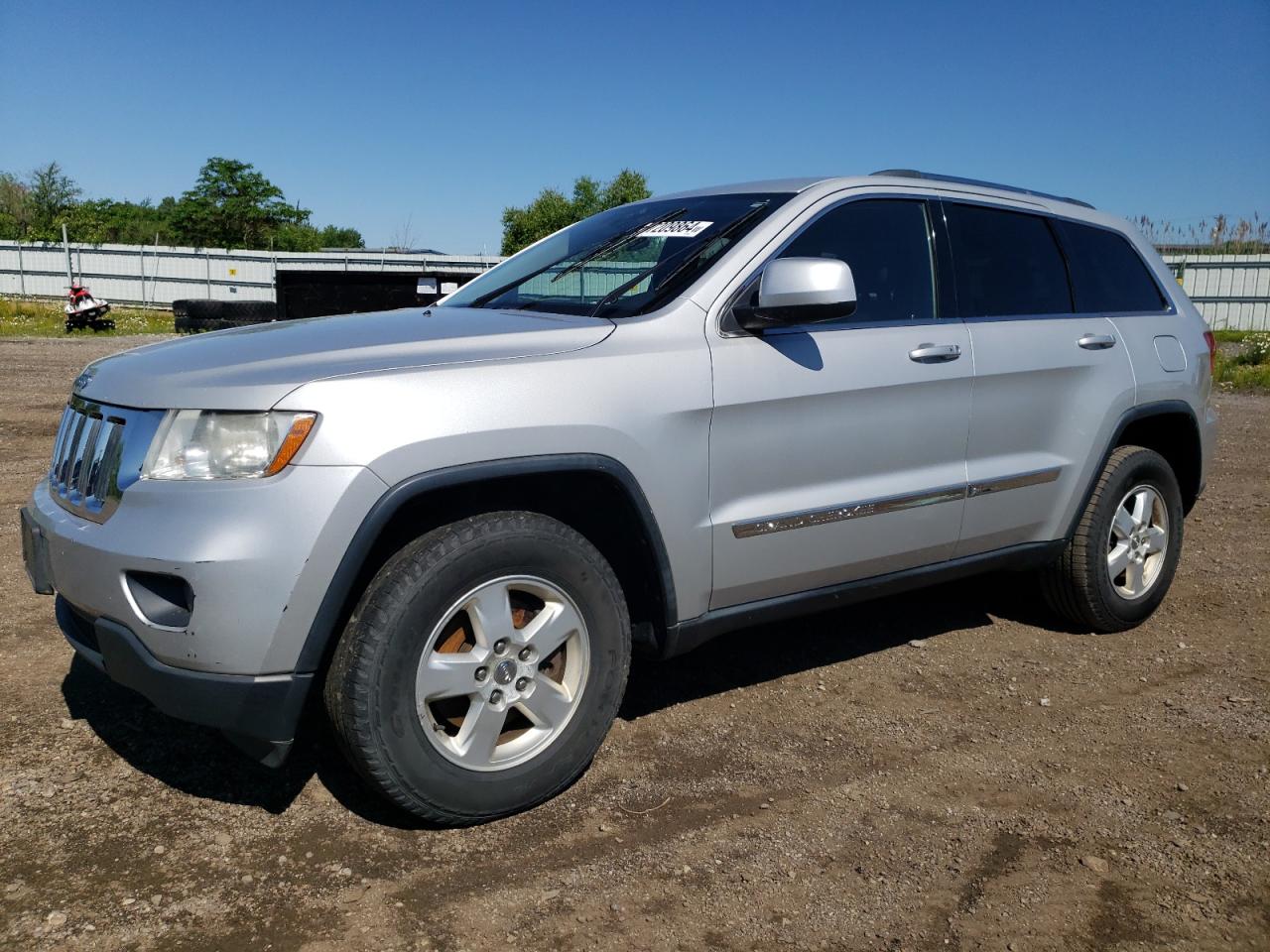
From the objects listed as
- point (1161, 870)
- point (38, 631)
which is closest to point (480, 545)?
point (1161, 870)

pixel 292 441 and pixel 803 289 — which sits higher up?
pixel 803 289

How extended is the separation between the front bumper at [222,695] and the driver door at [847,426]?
51.1 inches

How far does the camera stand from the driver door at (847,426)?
3273mm

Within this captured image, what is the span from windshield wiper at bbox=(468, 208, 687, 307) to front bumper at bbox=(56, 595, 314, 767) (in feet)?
5.78

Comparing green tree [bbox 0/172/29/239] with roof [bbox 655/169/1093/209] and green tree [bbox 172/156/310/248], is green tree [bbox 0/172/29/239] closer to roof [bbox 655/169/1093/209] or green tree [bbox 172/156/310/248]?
green tree [bbox 172/156/310/248]

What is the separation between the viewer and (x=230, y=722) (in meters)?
2.59

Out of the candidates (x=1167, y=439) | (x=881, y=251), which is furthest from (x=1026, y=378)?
(x=1167, y=439)

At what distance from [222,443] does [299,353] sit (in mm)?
351

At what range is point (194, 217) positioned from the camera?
59188mm

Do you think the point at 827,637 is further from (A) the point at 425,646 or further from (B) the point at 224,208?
(B) the point at 224,208

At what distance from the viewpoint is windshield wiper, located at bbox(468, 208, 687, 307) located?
3809 millimetres

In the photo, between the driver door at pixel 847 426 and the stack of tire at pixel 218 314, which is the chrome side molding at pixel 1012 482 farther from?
the stack of tire at pixel 218 314

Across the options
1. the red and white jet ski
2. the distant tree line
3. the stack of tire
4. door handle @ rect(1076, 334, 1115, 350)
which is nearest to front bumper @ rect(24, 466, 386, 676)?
door handle @ rect(1076, 334, 1115, 350)

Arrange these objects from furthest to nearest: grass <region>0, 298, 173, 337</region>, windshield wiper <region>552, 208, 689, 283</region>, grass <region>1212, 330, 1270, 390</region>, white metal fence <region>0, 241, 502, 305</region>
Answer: white metal fence <region>0, 241, 502, 305</region> → grass <region>0, 298, 173, 337</region> → grass <region>1212, 330, 1270, 390</region> → windshield wiper <region>552, 208, 689, 283</region>
